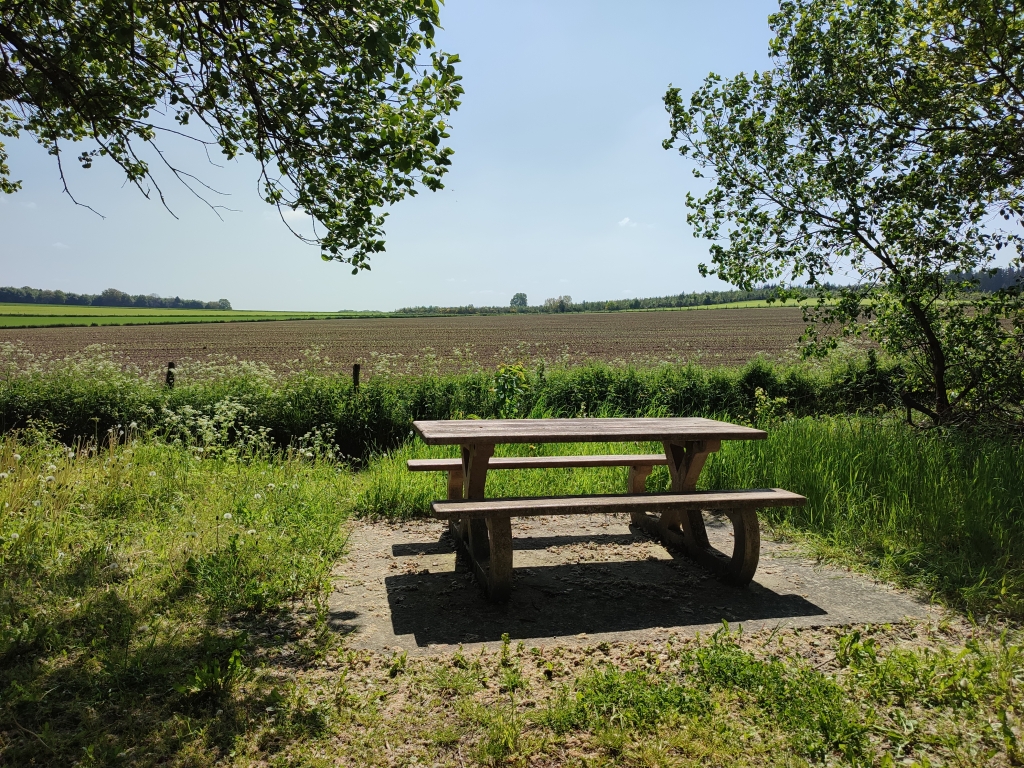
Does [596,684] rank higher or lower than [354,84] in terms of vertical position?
lower

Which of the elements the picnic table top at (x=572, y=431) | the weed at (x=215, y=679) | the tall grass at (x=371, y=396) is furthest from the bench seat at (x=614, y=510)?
the tall grass at (x=371, y=396)

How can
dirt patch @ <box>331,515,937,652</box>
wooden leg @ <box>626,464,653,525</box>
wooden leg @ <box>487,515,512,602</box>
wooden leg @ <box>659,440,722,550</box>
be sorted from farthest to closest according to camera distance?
wooden leg @ <box>626,464,653,525</box>
wooden leg @ <box>659,440,722,550</box>
wooden leg @ <box>487,515,512,602</box>
dirt patch @ <box>331,515,937,652</box>

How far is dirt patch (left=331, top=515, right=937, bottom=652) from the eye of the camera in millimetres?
3766

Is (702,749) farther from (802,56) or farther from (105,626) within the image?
(802,56)

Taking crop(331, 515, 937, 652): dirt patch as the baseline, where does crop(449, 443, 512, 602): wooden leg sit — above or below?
above

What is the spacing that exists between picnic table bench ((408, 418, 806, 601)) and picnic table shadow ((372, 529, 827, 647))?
0.16 meters

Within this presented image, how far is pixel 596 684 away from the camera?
10.0ft

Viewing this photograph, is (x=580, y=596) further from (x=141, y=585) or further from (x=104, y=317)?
(x=104, y=317)

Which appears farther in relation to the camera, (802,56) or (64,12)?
(802,56)

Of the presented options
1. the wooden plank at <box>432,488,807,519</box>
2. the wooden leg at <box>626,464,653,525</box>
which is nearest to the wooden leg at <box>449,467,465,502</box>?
the wooden plank at <box>432,488,807,519</box>

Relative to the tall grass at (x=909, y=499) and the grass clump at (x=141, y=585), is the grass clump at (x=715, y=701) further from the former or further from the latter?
the tall grass at (x=909, y=499)

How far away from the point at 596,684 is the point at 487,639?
777 millimetres

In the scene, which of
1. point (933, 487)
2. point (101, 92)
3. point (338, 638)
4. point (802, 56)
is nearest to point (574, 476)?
point (933, 487)

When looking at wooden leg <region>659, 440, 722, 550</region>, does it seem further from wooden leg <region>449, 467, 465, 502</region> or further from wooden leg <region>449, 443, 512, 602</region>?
wooden leg <region>449, 467, 465, 502</region>
